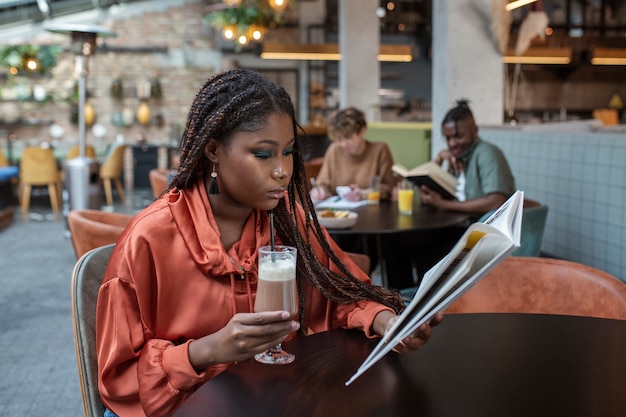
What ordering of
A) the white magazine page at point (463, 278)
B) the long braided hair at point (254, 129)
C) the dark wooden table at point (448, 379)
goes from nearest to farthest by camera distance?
the white magazine page at point (463, 278)
the dark wooden table at point (448, 379)
the long braided hair at point (254, 129)

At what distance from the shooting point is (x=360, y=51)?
8906 mm

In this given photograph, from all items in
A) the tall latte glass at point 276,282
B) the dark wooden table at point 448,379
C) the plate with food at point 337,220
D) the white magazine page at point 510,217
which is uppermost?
the white magazine page at point 510,217

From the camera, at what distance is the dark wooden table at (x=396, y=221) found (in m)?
3.01

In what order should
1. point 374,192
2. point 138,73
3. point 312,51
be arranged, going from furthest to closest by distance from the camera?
point 138,73, point 312,51, point 374,192

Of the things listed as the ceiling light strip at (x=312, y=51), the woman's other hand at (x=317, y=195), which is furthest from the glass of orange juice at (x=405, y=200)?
the ceiling light strip at (x=312, y=51)

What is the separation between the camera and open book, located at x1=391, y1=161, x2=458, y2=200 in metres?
3.55

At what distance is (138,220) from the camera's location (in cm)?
136

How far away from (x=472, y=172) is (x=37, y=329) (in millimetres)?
2575

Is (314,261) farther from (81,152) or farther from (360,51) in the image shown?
(360,51)

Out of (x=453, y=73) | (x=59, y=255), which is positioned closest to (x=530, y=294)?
(x=453, y=73)

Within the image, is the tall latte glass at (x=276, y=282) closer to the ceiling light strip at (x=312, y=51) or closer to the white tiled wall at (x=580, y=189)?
the white tiled wall at (x=580, y=189)

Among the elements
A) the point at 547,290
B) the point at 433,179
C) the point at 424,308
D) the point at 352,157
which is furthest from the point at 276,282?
the point at 352,157

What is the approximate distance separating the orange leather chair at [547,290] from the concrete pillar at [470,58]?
4021mm

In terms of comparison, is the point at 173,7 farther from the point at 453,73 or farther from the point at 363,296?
the point at 363,296
